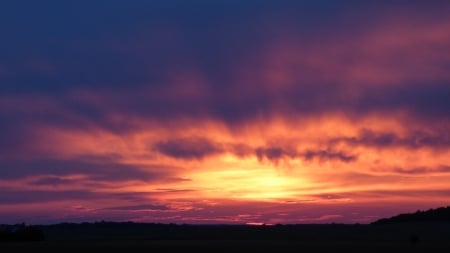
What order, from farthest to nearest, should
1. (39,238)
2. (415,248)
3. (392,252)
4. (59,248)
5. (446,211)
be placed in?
(446,211)
(39,238)
(59,248)
(415,248)
(392,252)

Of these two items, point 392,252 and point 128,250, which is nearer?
point 392,252

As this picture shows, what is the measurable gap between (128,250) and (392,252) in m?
17.8

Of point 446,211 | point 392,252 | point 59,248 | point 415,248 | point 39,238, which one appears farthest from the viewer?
point 446,211

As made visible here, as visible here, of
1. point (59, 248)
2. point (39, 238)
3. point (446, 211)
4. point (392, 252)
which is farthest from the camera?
point (446, 211)

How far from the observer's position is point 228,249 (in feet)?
161

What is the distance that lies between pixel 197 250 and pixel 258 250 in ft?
14.1

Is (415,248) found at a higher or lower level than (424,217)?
lower

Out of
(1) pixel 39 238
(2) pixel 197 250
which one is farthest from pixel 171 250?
(1) pixel 39 238

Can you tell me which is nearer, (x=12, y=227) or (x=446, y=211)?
(x=12, y=227)

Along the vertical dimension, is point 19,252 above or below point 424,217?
below

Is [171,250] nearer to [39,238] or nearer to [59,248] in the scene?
[59,248]

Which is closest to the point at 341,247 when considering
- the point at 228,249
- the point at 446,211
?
the point at 228,249

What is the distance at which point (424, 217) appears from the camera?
12706cm

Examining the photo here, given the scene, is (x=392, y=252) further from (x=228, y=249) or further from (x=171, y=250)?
(x=171, y=250)
